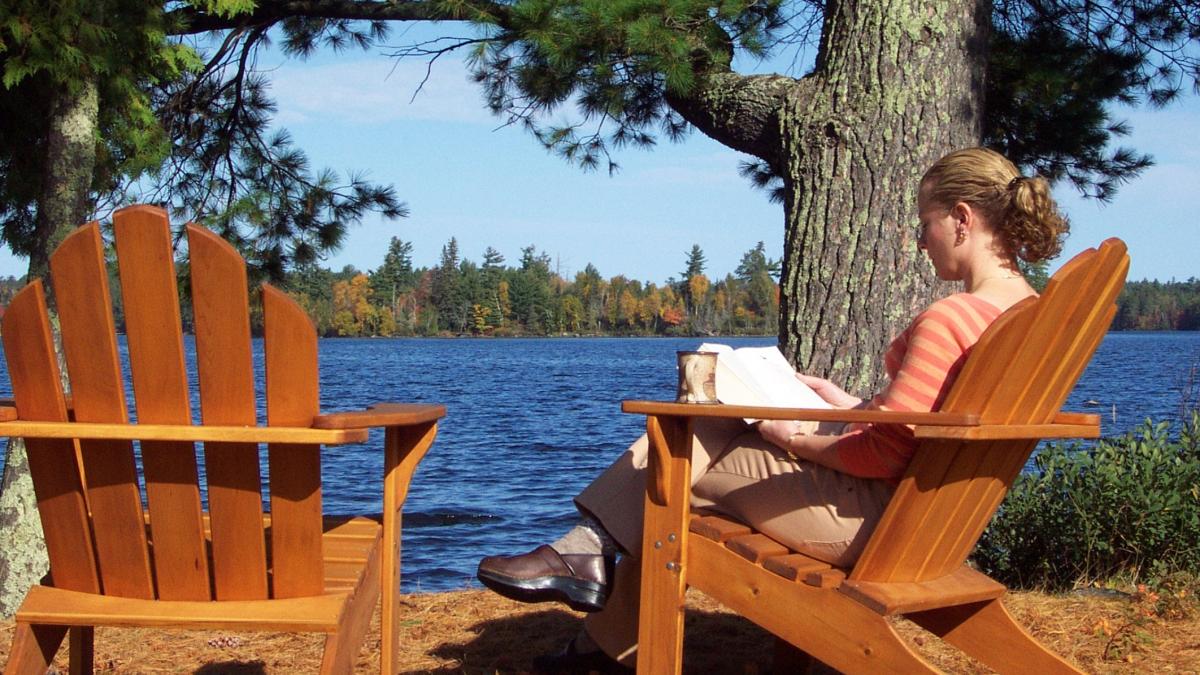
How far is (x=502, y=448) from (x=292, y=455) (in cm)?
1568

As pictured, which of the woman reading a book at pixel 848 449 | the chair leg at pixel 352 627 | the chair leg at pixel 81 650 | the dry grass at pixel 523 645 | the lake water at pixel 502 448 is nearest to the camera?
the chair leg at pixel 352 627

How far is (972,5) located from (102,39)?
338cm

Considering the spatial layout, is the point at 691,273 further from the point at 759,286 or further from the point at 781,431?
the point at 781,431

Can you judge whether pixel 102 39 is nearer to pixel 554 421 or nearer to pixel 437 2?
pixel 437 2

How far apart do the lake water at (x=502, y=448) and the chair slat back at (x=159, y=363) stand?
Result: 1048 mm

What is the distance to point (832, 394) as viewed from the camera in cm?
254

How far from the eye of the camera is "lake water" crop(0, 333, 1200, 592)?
9.03 meters

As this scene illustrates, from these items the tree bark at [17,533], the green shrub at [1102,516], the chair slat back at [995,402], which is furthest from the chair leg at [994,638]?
the tree bark at [17,533]

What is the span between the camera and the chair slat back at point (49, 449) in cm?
188

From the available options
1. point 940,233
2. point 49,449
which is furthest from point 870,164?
point 49,449

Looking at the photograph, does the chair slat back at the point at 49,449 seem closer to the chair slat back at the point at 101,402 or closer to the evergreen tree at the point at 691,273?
the chair slat back at the point at 101,402

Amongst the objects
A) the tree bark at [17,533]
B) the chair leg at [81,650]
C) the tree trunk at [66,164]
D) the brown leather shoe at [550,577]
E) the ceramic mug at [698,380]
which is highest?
the tree trunk at [66,164]

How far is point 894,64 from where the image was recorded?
12.1ft

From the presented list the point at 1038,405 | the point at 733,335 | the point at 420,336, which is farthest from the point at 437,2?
the point at 420,336
